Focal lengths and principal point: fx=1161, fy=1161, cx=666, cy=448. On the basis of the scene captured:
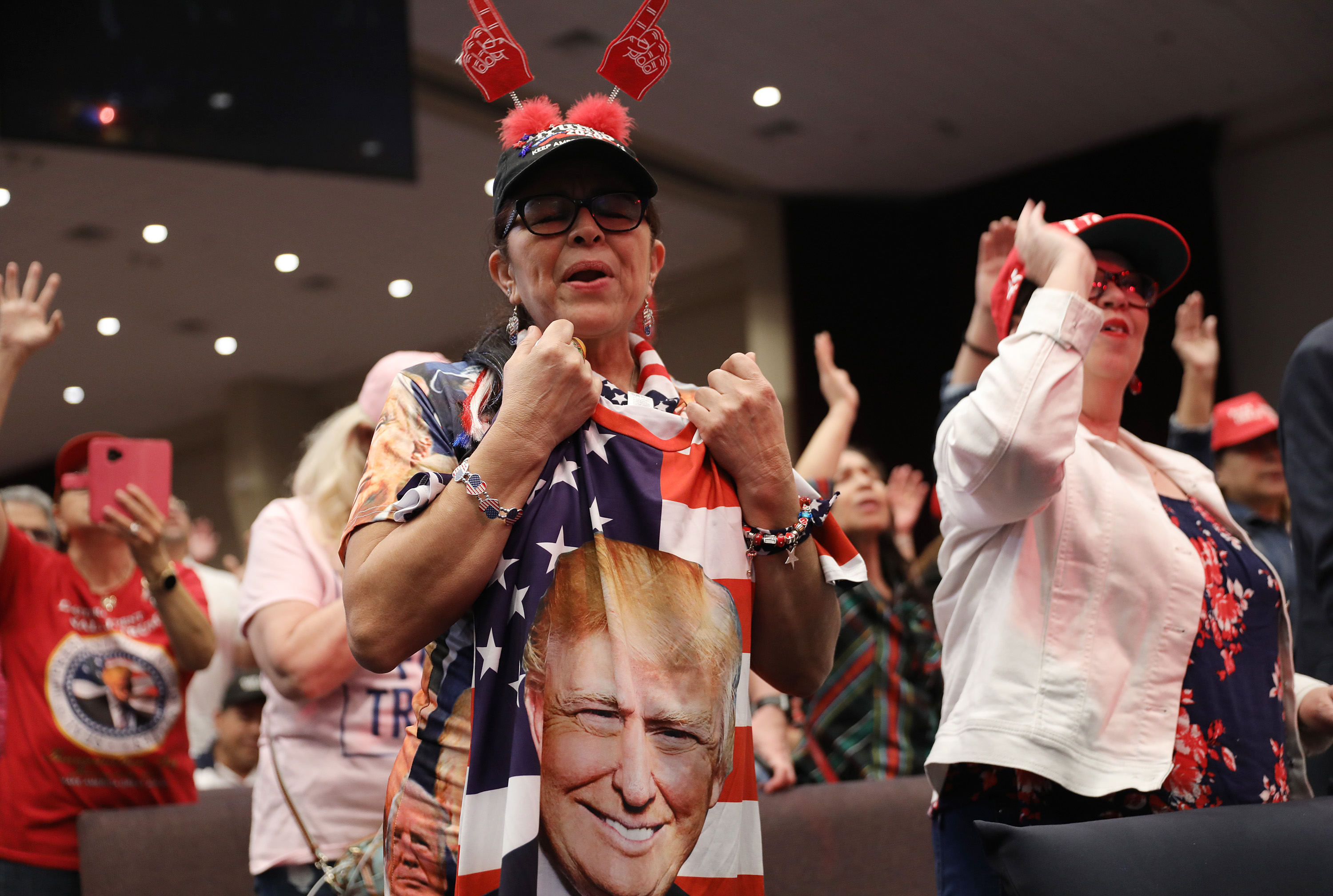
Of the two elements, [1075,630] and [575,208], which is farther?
[1075,630]

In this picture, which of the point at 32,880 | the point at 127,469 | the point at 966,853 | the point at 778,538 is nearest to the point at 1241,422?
the point at 966,853

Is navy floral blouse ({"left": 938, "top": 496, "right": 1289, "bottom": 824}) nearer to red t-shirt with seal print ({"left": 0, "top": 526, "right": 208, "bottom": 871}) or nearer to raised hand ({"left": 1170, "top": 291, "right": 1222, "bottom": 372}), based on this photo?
raised hand ({"left": 1170, "top": 291, "right": 1222, "bottom": 372})

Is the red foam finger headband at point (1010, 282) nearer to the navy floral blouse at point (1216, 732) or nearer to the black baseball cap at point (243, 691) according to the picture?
the navy floral blouse at point (1216, 732)

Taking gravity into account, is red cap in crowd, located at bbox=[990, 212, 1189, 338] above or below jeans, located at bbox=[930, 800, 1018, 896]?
above

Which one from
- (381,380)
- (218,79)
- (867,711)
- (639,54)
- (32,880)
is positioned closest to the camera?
(639,54)

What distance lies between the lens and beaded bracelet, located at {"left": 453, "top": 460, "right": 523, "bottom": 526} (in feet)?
3.45

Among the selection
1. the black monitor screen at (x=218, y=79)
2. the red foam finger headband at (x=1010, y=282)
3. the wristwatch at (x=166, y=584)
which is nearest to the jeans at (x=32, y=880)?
the wristwatch at (x=166, y=584)

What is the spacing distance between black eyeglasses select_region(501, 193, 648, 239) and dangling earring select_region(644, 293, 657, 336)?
0.49ft

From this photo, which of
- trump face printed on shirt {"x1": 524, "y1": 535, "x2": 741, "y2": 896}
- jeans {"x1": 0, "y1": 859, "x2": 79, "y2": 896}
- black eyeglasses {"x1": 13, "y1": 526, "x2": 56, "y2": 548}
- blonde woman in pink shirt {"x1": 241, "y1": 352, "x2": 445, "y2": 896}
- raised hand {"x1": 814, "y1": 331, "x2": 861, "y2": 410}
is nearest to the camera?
trump face printed on shirt {"x1": 524, "y1": 535, "x2": 741, "y2": 896}

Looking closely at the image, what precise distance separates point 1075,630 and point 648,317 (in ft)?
2.22

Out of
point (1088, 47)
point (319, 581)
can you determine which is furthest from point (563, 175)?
point (1088, 47)

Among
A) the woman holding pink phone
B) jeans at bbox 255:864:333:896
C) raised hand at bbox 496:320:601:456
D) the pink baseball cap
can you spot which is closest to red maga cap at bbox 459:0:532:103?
raised hand at bbox 496:320:601:456

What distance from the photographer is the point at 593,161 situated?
1242 mm

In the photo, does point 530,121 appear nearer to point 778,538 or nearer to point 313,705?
point 778,538
